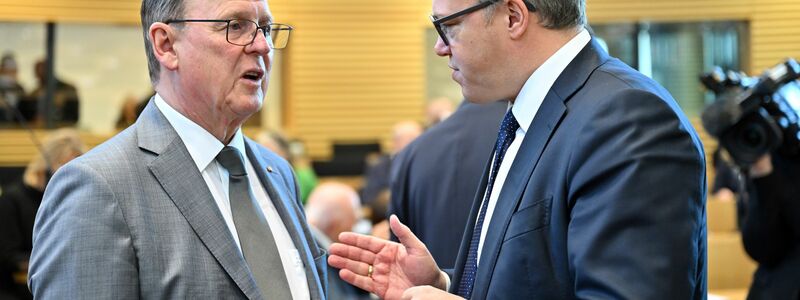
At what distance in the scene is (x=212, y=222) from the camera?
6.45 feet

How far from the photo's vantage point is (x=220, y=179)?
2123 millimetres

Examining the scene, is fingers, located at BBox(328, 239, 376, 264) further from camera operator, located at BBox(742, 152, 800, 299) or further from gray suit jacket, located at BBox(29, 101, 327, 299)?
camera operator, located at BBox(742, 152, 800, 299)

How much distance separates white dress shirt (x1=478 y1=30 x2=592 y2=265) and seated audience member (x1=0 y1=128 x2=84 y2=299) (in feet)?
11.8

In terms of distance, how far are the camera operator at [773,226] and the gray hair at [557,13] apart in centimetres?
214

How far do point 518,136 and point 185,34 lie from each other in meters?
0.76

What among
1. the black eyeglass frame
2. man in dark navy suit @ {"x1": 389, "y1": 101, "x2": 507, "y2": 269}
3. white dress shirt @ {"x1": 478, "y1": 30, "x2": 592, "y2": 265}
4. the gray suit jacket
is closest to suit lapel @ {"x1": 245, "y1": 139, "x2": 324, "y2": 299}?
the gray suit jacket

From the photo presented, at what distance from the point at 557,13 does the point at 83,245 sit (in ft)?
3.44

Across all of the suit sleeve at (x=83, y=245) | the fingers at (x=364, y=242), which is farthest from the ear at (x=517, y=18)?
the suit sleeve at (x=83, y=245)

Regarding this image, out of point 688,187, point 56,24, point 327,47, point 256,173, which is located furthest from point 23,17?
point 688,187

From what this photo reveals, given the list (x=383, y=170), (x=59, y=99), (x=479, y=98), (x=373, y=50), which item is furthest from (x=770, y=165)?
(x=59, y=99)

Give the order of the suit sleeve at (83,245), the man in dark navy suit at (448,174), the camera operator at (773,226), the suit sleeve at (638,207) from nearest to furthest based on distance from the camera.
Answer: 1. the suit sleeve at (638,207)
2. the suit sleeve at (83,245)
3. the man in dark navy suit at (448,174)
4. the camera operator at (773,226)

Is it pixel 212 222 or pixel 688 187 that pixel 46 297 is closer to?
pixel 212 222

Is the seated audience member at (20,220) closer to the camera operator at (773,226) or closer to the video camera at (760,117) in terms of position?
the video camera at (760,117)

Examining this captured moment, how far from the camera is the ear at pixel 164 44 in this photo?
2.08 metres
